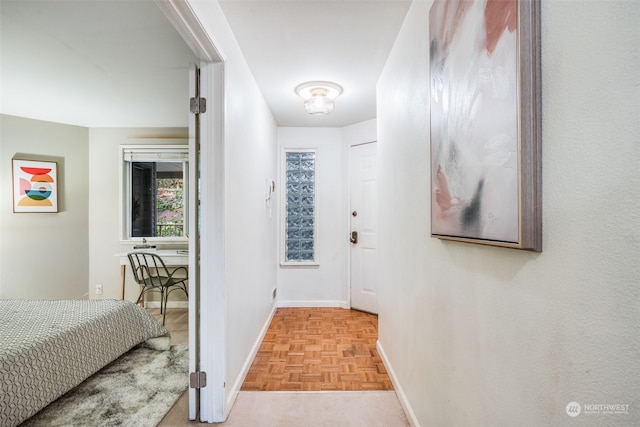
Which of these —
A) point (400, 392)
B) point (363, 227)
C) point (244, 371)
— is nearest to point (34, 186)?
point (244, 371)

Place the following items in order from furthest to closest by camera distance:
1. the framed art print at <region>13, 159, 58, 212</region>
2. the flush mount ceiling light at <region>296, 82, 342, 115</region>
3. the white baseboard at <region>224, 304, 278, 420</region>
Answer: the framed art print at <region>13, 159, 58, 212</region> → the flush mount ceiling light at <region>296, 82, 342, 115</region> → the white baseboard at <region>224, 304, 278, 420</region>

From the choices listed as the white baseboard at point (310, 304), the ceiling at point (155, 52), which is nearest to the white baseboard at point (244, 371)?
the white baseboard at point (310, 304)

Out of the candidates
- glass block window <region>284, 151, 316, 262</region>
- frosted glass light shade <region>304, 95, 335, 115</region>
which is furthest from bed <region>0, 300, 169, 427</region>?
frosted glass light shade <region>304, 95, 335, 115</region>

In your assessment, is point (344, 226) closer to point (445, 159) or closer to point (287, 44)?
point (287, 44)

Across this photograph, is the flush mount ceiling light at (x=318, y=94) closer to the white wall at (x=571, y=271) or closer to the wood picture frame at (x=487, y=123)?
the wood picture frame at (x=487, y=123)

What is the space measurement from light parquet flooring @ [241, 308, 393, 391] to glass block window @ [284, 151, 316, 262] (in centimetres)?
85

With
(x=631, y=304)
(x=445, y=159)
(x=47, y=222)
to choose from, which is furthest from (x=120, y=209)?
(x=631, y=304)

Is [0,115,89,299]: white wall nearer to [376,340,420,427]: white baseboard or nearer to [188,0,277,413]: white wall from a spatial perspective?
[188,0,277,413]: white wall

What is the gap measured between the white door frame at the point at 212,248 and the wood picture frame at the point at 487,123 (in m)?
1.13

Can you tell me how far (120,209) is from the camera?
141 inches

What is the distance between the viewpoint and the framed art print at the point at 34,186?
317cm

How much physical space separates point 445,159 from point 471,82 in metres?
0.28

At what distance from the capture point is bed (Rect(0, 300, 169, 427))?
4.73 feet

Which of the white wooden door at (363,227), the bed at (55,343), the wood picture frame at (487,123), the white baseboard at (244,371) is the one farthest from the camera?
the white wooden door at (363,227)
